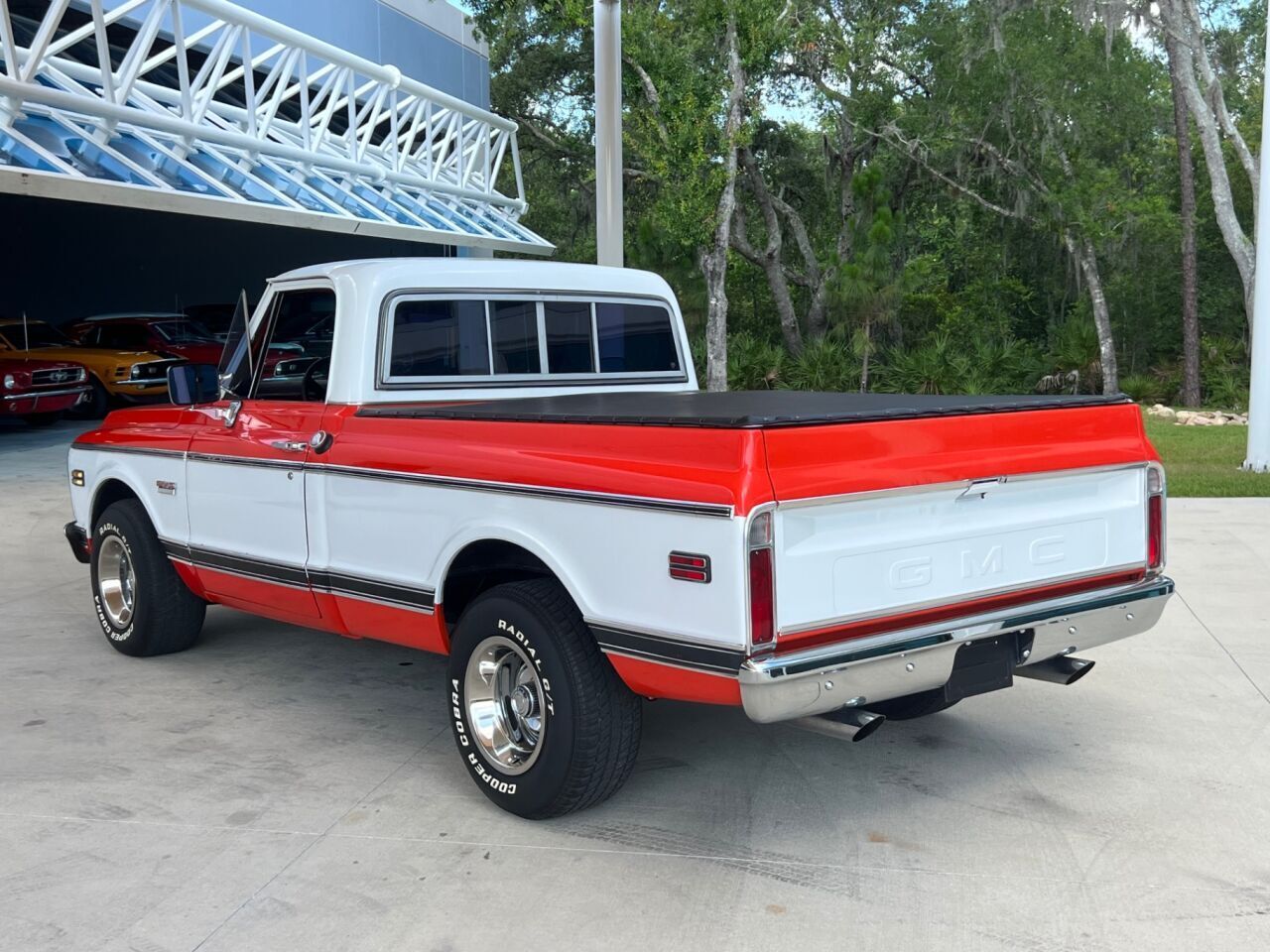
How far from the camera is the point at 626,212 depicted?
3130 cm

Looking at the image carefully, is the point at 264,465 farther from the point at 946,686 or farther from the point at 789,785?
the point at 946,686

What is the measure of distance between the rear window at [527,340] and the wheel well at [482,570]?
1039mm

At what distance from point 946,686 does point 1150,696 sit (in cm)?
223

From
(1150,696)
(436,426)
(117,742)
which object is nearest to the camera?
(436,426)

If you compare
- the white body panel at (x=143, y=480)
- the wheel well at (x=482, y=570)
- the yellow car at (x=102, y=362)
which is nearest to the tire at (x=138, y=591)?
the white body panel at (x=143, y=480)

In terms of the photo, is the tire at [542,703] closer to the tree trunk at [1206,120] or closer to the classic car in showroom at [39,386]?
the classic car in showroom at [39,386]

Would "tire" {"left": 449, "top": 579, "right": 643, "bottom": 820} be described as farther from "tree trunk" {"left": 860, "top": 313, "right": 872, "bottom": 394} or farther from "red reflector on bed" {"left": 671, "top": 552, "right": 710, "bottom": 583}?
"tree trunk" {"left": 860, "top": 313, "right": 872, "bottom": 394}

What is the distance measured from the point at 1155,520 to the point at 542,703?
244 centimetres

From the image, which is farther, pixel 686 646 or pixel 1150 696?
pixel 1150 696

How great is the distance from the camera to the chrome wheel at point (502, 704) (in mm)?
4551

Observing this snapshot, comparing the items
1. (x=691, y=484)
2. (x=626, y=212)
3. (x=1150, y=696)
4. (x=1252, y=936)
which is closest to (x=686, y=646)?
(x=691, y=484)

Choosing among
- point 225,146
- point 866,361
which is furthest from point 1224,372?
point 225,146

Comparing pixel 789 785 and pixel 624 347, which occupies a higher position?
pixel 624 347

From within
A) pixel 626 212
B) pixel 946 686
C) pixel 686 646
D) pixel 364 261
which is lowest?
pixel 946 686
